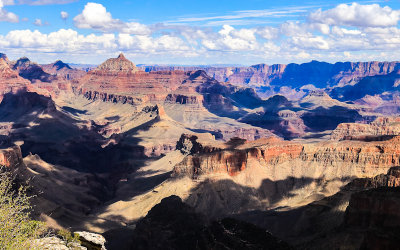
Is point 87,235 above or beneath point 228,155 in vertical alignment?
above

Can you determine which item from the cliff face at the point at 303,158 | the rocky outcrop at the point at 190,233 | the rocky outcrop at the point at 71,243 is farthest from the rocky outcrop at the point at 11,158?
the rocky outcrop at the point at 71,243

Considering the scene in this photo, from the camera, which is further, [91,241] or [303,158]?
[303,158]

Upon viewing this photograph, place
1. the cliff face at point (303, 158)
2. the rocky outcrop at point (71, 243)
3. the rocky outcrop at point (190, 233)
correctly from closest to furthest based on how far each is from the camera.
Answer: the rocky outcrop at point (71, 243)
the rocky outcrop at point (190, 233)
the cliff face at point (303, 158)

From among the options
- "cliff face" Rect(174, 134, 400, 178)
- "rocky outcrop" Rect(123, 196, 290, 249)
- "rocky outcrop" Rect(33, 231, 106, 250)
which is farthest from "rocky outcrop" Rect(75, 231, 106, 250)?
"cliff face" Rect(174, 134, 400, 178)

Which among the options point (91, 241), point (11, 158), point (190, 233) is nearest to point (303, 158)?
point (190, 233)

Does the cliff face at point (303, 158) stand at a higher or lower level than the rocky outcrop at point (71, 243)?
lower

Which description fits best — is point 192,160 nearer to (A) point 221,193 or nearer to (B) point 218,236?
(A) point 221,193

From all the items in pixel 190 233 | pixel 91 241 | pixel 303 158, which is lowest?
pixel 190 233

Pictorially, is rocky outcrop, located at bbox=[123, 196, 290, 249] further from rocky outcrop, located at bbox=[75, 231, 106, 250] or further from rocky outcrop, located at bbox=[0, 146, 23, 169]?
rocky outcrop, located at bbox=[0, 146, 23, 169]

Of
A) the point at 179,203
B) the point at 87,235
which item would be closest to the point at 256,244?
the point at 87,235

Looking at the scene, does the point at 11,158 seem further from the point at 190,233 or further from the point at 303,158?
the point at 303,158

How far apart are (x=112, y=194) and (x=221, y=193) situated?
48446mm

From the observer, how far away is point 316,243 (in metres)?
59.2

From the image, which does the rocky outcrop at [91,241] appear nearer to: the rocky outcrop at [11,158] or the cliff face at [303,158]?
the cliff face at [303,158]
